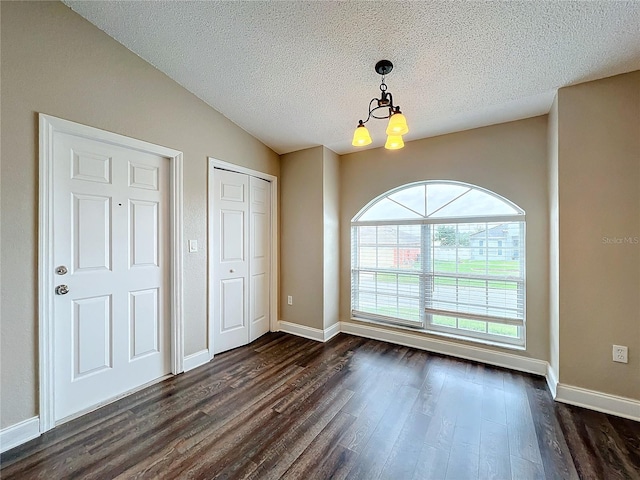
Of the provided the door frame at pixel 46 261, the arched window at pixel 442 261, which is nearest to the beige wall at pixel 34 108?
the door frame at pixel 46 261

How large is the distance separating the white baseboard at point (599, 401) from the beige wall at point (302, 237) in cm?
226

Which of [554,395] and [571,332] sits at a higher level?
[571,332]

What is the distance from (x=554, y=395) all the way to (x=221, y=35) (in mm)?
3753

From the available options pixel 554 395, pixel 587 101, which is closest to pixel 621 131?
pixel 587 101

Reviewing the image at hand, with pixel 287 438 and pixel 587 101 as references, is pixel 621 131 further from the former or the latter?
pixel 287 438

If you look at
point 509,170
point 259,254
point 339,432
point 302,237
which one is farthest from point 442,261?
point 259,254

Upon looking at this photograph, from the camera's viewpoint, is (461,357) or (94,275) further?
(461,357)

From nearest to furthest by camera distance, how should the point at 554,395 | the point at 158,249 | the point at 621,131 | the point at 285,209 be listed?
the point at 621,131, the point at 554,395, the point at 158,249, the point at 285,209

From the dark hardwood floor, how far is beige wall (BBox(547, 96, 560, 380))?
0.36 m

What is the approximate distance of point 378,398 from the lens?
7.18 feet

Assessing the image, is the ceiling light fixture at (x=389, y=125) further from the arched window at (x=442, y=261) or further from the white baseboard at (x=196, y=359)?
the white baseboard at (x=196, y=359)

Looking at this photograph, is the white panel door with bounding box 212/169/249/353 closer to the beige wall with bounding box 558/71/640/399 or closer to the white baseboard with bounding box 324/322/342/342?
the white baseboard with bounding box 324/322/342/342

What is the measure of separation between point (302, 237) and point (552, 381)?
2777 millimetres

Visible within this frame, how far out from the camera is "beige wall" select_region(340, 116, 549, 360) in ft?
8.34
